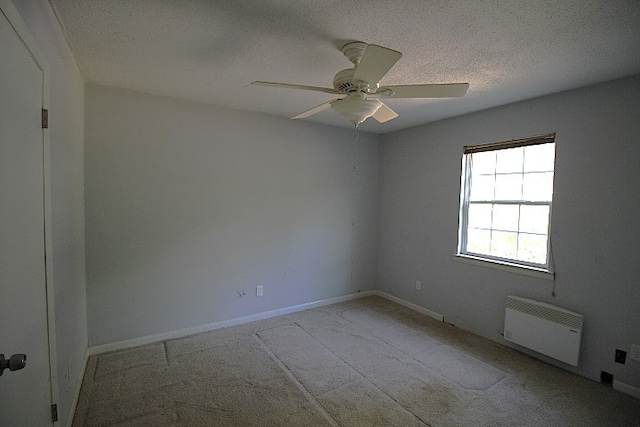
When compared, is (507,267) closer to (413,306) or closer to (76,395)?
(413,306)

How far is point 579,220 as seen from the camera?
2535 mm

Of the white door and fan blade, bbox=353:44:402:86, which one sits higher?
fan blade, bbox=353:44:402:86

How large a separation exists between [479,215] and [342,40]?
249 cm

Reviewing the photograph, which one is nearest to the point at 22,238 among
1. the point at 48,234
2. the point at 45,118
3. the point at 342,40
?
the point at 48,234

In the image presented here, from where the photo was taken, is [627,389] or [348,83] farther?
[627,389]

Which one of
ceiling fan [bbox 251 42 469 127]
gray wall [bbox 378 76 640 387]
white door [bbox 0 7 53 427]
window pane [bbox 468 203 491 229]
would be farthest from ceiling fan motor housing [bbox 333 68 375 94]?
window pane [bbox 468 203 491 229]

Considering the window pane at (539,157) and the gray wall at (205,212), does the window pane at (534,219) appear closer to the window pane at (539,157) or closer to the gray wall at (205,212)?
the window pane at (539,157)

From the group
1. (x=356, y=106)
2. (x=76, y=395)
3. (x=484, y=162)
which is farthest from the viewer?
(x=484, y=162)

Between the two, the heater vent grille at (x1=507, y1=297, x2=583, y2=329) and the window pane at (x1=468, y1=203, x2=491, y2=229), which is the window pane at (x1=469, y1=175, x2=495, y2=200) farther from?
the heater vent grille at (x1=507, y1=297, x2=583, y2=329)

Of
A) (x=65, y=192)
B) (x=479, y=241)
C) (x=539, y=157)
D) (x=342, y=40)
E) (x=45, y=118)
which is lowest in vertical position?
(x=479, y=241)

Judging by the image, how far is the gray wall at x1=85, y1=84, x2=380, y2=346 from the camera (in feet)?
8.91

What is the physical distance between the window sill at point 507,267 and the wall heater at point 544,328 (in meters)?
0.25

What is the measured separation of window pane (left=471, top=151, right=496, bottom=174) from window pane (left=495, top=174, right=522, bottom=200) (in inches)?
5.1

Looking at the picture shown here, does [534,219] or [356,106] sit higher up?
[356,106]
